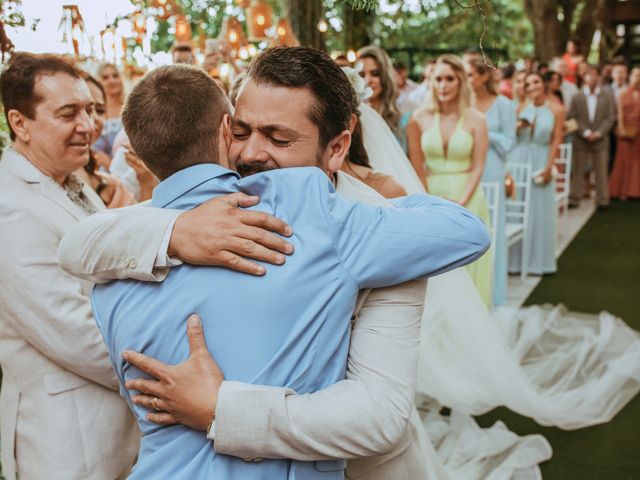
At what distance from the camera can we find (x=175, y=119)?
1.44 meters

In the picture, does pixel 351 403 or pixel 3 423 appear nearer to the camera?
pixel 351 403

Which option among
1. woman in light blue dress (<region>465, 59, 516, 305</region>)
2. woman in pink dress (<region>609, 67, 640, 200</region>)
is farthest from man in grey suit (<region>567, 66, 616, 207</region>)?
woman in light blue dress (<region>465, 59, 516, 305</region>)

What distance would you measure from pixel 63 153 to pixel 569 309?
5.23 metres

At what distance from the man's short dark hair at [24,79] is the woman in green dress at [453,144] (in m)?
3.86

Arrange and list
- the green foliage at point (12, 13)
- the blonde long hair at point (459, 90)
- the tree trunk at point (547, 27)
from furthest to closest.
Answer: the tree trunk at point (547, 27)
the blonde long hair at point (459, 90)
the green foliage at point (12, 13)

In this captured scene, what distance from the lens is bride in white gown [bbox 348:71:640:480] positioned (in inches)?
150

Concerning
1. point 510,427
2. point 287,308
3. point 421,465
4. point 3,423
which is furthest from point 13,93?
point 510,427

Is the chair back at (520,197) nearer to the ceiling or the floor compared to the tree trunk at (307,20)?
nearer to the floor

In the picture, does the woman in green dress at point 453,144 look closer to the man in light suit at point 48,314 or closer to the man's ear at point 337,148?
the man in light suit at point 48,314

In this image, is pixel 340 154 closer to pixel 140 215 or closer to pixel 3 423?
pixel 140 215

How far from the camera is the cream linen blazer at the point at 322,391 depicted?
1326 millimetres

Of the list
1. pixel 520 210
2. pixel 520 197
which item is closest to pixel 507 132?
pixel 520 197


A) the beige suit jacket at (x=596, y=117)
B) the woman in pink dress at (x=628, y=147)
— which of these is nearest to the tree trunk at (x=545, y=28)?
the woman in pink dress at (x=628, y=147)

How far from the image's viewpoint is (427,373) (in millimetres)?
4098
